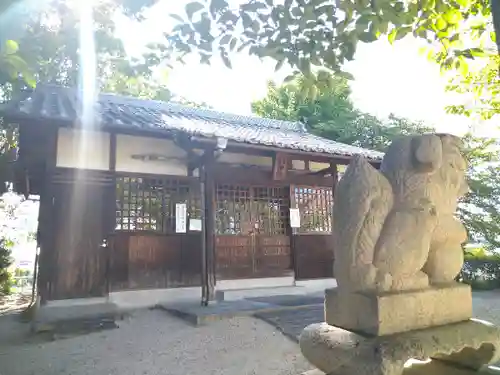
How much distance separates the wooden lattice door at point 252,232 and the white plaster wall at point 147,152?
3.32 feet

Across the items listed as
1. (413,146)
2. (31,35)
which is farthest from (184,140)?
(413,146)

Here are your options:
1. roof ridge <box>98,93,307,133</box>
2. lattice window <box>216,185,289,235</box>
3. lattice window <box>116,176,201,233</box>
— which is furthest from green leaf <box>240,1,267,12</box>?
roof ridge <box>98,93,307,133</box>

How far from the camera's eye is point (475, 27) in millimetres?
3447

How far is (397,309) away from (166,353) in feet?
9.90

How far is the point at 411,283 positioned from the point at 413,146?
77cm

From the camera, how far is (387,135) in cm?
1475

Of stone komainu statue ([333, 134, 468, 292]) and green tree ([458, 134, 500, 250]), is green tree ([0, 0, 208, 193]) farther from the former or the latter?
green tree ([458, 134, 500, 250])

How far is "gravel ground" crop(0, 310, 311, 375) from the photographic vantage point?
3.69 m

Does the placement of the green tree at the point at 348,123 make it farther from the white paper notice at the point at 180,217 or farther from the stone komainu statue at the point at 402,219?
the stone komainu statue at the point at 402,219

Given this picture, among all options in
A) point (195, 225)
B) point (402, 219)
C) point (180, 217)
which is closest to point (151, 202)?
point (180, 217)

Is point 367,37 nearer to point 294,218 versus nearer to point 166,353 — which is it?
point 166,353

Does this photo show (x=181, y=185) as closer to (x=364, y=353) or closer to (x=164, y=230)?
(x=164, y=230)

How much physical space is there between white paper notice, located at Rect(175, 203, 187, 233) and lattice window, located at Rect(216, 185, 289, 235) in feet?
2.61

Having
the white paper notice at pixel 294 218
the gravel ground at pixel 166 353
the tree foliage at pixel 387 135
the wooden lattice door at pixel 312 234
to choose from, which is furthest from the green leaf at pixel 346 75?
the wooden lattice door at pixel 312 234
